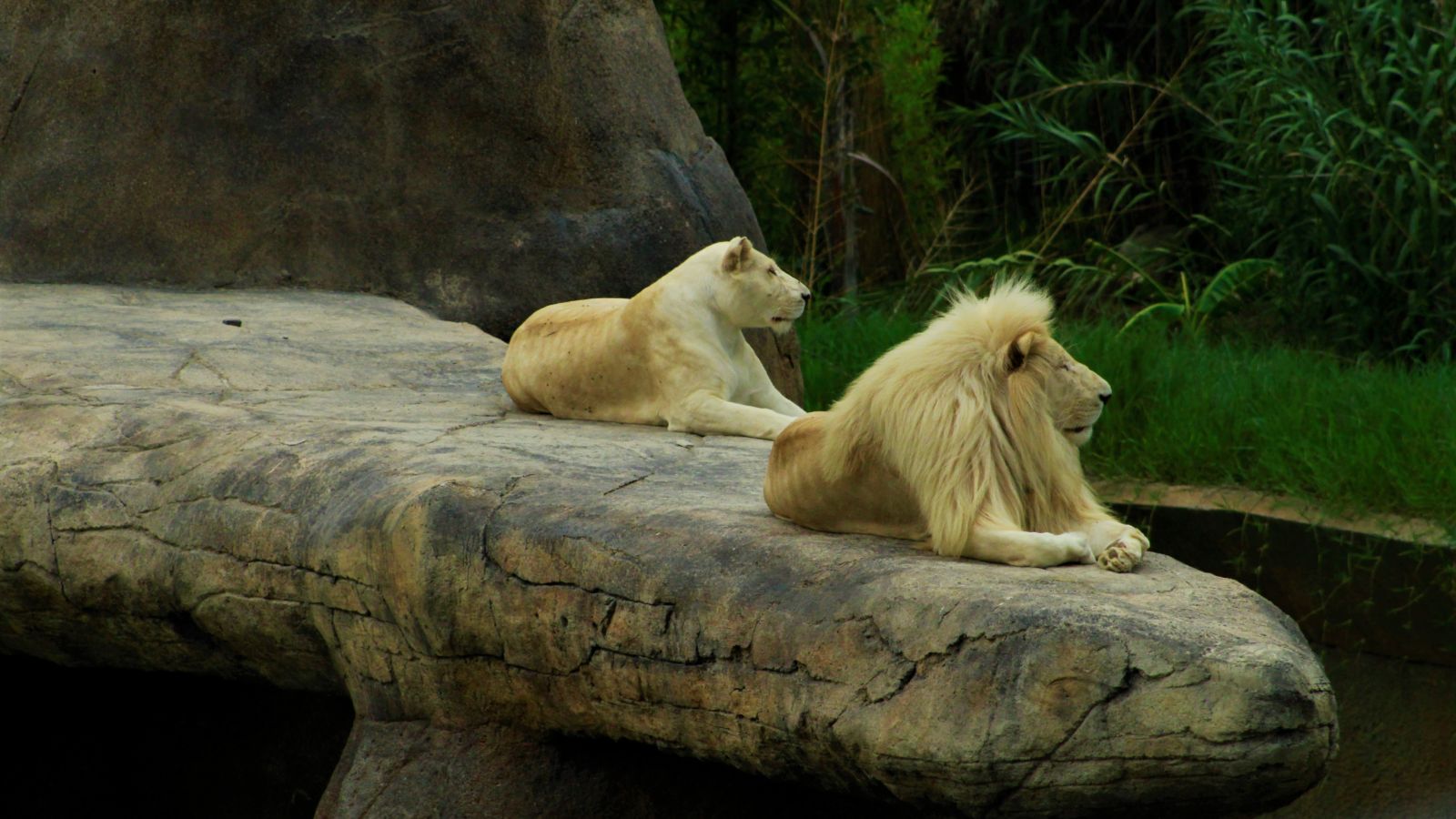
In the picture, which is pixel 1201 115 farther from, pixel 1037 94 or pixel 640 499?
pixel 640 499

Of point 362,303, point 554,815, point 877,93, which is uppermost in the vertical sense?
point 877,93

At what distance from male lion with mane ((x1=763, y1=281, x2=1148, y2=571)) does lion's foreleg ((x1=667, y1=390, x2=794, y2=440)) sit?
1306 millimetres

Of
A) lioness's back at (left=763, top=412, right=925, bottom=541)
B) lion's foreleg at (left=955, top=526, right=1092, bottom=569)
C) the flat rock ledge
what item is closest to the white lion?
the flat rock ledge

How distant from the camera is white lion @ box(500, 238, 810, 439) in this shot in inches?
190

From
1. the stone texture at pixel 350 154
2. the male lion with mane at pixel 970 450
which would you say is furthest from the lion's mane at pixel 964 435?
the stone texture at pixel 350 154

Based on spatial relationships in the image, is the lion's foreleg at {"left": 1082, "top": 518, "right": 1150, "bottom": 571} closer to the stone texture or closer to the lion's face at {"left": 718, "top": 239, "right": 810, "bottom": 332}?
the lion's face at {"left": 718, "top": 239, "right": 810, "bottom": 332}

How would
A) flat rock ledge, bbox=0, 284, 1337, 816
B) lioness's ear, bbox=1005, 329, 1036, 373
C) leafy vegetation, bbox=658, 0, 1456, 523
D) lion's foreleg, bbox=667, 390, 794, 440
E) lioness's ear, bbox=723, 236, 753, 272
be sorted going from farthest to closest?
leafy vegetation, bbox=658, 0, 1456, 523, lioness's ear, bbox=723, 236, 753, 272, lion's foreleg, bbox=667, 390, 794, 440, lioness's ear, bbox=1005, 329, 1036, 373, flat rock ledge, bbox=0, 284, 1337, 816

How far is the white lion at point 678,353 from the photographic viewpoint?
4820mm

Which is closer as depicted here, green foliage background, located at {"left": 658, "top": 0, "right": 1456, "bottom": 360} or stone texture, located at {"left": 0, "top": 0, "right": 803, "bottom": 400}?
stone texture, located at {"left": 0, "top": 0, "right": 803, "bottom": 400}

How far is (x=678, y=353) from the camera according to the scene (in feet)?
15.9

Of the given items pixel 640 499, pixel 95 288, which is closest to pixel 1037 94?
pixel 95 288

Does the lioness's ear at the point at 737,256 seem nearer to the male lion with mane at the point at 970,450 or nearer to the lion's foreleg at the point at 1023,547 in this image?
the male lion with mane at the point at 970,450

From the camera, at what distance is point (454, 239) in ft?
21.6

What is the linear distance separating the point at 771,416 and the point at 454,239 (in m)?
2.23
